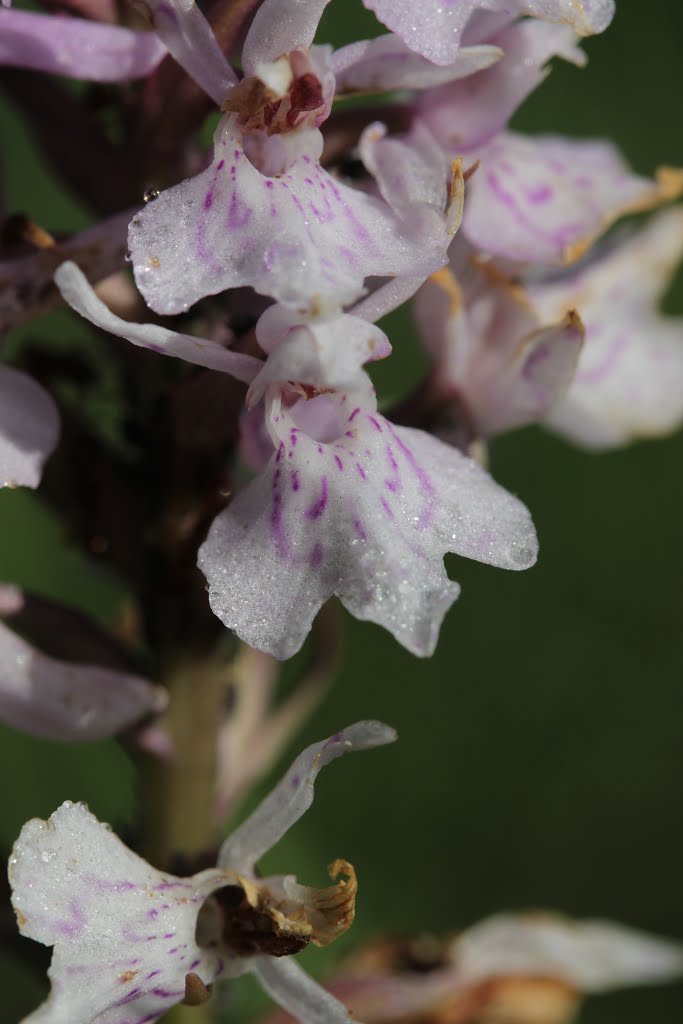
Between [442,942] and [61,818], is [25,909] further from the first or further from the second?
[442,942]

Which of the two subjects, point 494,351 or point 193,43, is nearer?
point 193,43

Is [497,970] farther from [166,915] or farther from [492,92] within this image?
[492,92]

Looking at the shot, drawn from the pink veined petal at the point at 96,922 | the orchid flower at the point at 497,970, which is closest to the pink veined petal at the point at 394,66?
the pink veined petal at the point at 96,922

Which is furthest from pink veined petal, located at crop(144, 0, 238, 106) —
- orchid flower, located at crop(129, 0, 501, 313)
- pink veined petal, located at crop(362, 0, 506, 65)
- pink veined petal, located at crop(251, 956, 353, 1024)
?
pink veined petal, located at crop(251, 956, 353, 1024)

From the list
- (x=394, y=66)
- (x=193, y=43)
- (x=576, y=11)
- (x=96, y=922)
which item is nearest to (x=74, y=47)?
(x=193, y=43)

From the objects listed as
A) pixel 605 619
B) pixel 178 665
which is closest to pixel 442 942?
pixel 178 665

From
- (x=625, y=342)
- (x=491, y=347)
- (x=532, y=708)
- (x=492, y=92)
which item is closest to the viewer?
(x=492, y=92)

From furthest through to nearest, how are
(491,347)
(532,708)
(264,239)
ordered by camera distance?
(532,708), (491,347), (264,239)

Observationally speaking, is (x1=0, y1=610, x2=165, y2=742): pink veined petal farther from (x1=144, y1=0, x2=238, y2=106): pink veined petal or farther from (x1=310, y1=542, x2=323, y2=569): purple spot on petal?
(x1=144, y1=0, x2=238, y2=106): pink veined petal
